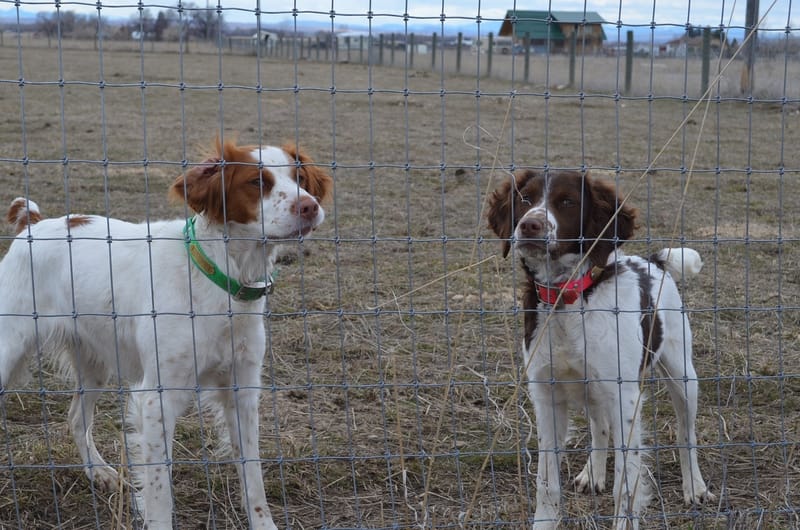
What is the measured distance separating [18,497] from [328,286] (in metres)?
2.82

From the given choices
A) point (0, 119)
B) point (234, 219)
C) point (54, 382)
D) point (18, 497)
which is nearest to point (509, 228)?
point (234, 219)

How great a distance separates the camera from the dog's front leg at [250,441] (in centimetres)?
320

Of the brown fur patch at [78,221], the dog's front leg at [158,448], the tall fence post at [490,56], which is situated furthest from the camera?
the tall fence post at [490,56]

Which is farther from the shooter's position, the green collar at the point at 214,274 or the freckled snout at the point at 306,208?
the green collar at the point at 214,274

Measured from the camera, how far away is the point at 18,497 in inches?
132

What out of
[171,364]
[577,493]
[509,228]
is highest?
[509,228]

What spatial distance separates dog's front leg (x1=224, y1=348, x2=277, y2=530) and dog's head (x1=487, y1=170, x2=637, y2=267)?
1.00 m

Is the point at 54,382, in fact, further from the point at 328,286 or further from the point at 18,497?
the point at 328,286

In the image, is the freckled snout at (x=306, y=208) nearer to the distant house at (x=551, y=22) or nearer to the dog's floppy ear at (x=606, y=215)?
the distant house at (x=551, y=22)

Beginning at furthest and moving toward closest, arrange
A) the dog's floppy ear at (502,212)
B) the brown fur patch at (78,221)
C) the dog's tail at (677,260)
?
the dog's tail at (677,260) < the brown fur patch at (78,221) < the dog's floppy ear at (502,212)

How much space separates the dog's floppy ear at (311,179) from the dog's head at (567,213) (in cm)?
65

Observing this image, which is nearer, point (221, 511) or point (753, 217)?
point (221, 511)

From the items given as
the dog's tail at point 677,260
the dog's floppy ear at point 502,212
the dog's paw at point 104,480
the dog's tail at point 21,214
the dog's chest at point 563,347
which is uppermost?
the dog's floppy ear at point 502,212

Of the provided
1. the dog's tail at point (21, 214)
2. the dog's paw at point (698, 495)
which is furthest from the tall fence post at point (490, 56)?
the dog's paw at point (698, 495)
